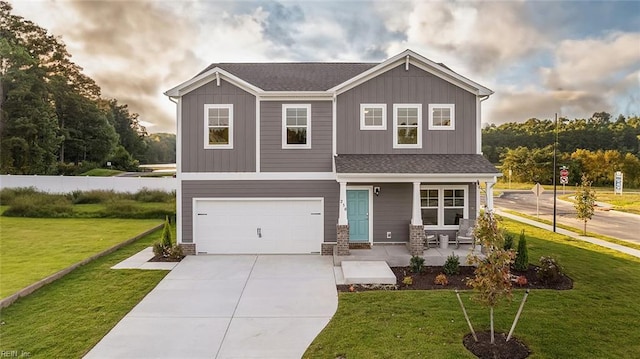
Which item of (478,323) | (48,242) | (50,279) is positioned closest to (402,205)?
(478,323)

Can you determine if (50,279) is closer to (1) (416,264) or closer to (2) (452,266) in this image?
(1) (416,264)

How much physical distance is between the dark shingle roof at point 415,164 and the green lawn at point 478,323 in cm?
411

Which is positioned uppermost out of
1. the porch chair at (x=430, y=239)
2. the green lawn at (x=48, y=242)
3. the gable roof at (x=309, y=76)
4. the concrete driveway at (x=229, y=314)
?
A: the gable roof at (x=309, y=76)

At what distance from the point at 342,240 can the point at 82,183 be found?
74.0 ft

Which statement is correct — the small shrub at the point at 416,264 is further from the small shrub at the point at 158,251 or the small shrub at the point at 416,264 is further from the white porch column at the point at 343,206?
the small shrub at the point at 158,251

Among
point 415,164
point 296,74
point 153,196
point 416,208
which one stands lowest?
point 153,196

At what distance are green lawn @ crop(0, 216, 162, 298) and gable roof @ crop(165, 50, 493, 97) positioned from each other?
21.5 feet

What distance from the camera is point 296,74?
45.2ft

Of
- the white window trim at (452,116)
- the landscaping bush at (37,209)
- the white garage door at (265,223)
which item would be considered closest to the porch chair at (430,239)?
the white garage door at (265,223)

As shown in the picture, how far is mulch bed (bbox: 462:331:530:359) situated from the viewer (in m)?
5.44

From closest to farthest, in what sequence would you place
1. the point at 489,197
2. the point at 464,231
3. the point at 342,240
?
the point at 342,240 < the point at 489,197 < the point at 464,231

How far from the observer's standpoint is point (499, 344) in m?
5.74

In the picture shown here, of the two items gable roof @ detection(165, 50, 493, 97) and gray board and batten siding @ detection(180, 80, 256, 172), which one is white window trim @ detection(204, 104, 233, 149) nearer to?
gray board and batten siding @ detection(180, 80, 256, 172)

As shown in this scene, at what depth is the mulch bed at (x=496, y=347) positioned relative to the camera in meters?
5.44
